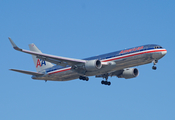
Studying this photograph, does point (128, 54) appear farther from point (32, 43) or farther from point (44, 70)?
point (32, 43)

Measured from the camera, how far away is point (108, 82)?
63.0 meters

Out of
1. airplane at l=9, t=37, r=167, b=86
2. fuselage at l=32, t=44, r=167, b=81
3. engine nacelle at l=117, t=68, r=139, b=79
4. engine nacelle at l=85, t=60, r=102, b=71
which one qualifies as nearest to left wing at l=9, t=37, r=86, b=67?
airplane at l=9, t=37, r=167, b=86

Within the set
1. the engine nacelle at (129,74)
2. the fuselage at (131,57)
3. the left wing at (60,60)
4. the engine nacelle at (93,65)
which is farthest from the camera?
the engine nacelle at (129,74)

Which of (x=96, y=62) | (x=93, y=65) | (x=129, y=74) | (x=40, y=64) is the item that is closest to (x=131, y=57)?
(x=96, y=62)

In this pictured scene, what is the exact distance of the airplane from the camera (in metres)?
52.1

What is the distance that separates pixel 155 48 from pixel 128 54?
14.3 feet

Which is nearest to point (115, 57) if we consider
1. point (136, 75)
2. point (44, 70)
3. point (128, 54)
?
point (128, 54)

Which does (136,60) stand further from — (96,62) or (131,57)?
(96,62)

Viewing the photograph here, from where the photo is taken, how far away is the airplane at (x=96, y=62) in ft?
171

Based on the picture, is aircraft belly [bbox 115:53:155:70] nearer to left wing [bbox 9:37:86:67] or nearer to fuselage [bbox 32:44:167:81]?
fuselage [bbox 32:44:167:81]

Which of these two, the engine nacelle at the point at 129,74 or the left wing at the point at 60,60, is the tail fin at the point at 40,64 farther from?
the engine nacelle at the point at 129,74

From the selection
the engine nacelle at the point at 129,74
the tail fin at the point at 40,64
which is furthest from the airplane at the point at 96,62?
the tail fin at the point at 40,64

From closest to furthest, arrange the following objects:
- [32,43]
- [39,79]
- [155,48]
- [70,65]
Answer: [155,48] < [70,65] < [39,79] < [32,43]

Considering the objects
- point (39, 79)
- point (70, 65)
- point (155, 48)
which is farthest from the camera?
point (39, 79)
